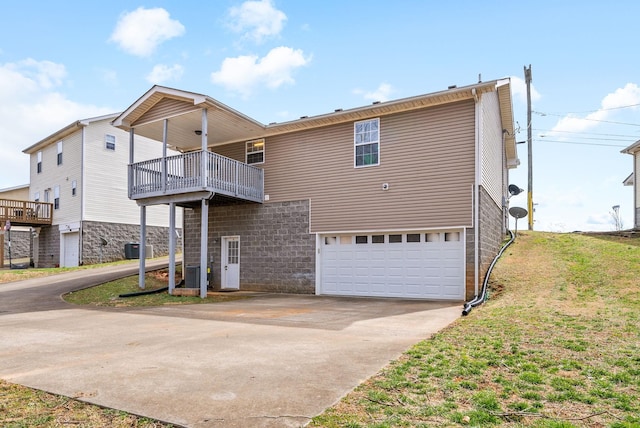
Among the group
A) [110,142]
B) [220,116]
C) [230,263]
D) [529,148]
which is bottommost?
[230,263]

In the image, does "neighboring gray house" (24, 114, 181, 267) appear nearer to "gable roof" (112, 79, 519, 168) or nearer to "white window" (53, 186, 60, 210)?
"white window" (53, 186, 60, 210)

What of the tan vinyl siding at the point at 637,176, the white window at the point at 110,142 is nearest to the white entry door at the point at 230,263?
the white window at the point at 110,142

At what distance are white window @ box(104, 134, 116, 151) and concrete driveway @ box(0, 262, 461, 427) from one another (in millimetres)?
15378

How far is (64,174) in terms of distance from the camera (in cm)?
2459

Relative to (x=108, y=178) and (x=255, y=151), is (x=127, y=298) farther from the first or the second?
(x=108, y=178)

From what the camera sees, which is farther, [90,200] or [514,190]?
[90,200]

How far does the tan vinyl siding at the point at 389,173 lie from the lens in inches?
479

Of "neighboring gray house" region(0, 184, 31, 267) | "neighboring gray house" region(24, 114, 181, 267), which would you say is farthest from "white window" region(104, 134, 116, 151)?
"neighboring gray house" region(0, 184, 31, 267)

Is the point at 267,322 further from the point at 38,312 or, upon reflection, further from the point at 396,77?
the point at 396,77

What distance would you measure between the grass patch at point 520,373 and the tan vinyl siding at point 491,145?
15.6 ft

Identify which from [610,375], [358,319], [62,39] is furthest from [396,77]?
[610,375]

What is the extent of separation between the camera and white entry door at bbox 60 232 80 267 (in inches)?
927

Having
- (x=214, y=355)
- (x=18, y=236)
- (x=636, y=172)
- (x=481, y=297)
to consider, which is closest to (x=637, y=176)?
(x=636, y=172)

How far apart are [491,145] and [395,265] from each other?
5472 millimetres
